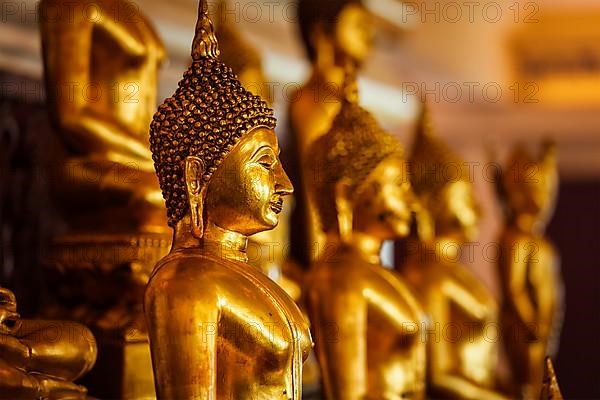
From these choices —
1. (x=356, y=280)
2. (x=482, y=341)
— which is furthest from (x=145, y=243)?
(x=482, y=341)

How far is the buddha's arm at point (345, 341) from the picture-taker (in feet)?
5.34

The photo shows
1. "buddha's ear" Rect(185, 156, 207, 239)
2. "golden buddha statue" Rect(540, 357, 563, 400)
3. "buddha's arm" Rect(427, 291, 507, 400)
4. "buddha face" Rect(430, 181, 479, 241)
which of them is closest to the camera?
"buddha's ear" Rect(185, 156, 207, 239)

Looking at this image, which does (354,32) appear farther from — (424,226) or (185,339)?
(185,339)

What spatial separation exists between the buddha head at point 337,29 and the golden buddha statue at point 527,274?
462 millimetres

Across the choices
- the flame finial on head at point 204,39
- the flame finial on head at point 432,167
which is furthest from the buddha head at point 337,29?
the flame finial on head at point 204,39

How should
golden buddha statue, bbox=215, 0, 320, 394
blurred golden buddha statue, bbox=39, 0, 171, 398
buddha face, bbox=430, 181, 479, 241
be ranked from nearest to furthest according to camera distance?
blurred golden buddha statue, bbox=39, 0, 171, 398
golden buddha statue, bbox=215, 0, 320, 394
buddha face, bbox=430, 181, 479, 241

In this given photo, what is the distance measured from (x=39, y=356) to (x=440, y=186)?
3.57 feet

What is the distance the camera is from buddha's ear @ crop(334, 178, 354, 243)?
5.46 feet

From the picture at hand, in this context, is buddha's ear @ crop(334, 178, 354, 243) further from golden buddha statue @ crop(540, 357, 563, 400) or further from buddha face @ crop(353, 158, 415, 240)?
golden buddha statue @ crop(540, 357, 563, 400)

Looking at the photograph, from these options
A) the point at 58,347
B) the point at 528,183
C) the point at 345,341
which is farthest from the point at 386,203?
the point at 528,183

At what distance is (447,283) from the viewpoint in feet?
6.86

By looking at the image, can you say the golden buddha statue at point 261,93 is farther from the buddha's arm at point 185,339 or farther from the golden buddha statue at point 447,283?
the buddha's arm at point 185,339

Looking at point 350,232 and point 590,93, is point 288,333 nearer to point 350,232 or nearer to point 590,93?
point 350,232

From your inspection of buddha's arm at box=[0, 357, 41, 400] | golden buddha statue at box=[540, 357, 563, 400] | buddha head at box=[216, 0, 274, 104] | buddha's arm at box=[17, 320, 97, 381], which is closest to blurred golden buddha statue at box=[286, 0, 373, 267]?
buddha head at box=[216, 0, 274, 104]
